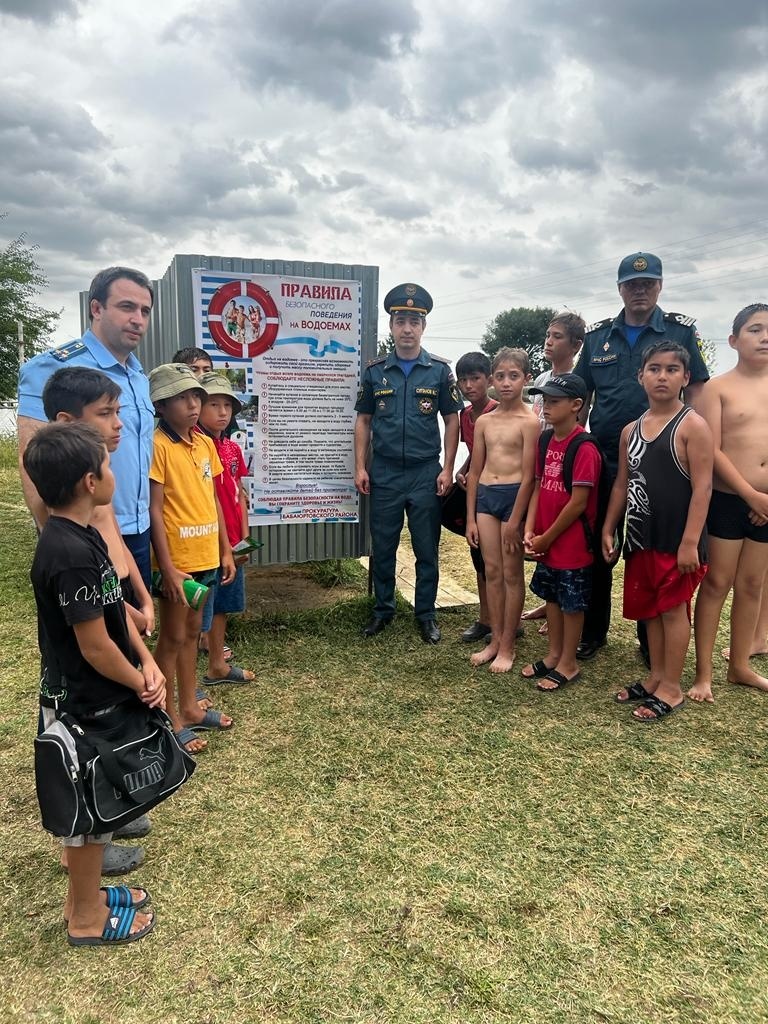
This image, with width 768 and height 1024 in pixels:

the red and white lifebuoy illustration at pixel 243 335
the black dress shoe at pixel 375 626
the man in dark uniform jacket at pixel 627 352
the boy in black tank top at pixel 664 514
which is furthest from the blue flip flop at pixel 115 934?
the red and white lifebuoy illustration at pixel 243 335

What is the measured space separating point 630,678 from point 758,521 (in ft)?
3.56

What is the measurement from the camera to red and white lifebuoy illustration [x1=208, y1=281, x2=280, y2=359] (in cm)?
402

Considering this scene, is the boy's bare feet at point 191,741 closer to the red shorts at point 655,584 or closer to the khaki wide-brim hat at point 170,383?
the khaki wide-brim hat at point 170,383

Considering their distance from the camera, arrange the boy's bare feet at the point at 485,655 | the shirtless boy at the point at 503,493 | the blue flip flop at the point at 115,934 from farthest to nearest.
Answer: the boy's bare feet at the point at 485,655 → the shirtless boy at the point at 503,493 → the blue flip flop at the point at 115,934

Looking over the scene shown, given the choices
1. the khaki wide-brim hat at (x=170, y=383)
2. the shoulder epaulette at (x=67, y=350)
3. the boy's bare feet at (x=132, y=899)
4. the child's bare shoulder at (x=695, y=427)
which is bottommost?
the boy's bare feet at (x=132, y=899)

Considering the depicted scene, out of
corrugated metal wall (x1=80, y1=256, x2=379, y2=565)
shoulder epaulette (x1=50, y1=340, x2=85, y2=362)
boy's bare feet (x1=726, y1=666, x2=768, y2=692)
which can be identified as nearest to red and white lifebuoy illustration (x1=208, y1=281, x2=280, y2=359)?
corrugated metal wall (x1=80, y1=256, x2=379, y2=565)

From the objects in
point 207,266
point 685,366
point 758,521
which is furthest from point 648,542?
point 207,266

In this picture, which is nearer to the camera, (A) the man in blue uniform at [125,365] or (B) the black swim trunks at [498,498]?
(A) the man in blue uniform at [125,365]

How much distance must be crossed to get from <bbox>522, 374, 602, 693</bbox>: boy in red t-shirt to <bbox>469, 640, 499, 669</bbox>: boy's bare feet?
14.9 inches

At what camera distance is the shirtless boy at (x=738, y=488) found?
319cm

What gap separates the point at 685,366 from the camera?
3.05m

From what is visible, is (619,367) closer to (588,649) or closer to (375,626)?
(588,649)

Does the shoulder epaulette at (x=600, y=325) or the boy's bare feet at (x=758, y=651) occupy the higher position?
the shoulder epaulette at (x=600, y=325)

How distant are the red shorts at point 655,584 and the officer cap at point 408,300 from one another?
1993mm
